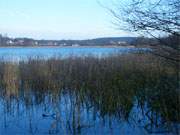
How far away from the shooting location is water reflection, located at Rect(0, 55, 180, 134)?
5387mm

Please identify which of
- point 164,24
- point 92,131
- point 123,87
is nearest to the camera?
point 164,24

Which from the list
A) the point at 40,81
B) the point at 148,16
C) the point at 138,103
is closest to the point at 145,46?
the point at 148,16

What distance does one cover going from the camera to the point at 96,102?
620cm

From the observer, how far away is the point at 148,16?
5.05 meters

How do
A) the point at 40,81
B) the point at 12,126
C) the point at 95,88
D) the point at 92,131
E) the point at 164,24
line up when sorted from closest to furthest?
the point at 164,24 → the point at 92,131 → the point at 12,126 → the point at 95,88 → the point at 40,81

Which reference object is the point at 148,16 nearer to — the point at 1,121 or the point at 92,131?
the point at 92,131

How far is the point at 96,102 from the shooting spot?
20.4ft

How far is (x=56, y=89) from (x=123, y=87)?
125cm

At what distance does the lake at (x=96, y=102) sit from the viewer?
5367 millimetres

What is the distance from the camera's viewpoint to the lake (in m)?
5.37

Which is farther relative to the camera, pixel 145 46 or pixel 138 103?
pixel 138 103

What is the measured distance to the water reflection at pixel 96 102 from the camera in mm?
5387

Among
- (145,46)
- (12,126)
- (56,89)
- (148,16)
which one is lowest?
(12,126)

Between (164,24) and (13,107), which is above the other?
(164,24)
